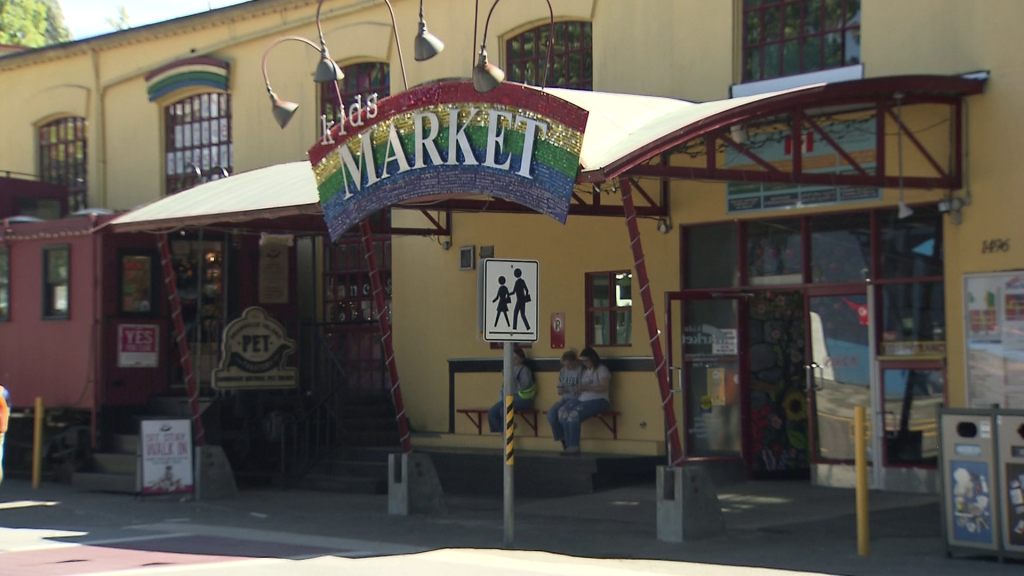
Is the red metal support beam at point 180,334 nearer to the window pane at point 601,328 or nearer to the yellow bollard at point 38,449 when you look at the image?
the yellow bollard at point 38,449

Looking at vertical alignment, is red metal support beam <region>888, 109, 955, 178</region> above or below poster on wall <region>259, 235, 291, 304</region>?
above

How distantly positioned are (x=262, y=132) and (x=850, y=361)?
11.3 metres

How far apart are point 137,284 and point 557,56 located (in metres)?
6.86

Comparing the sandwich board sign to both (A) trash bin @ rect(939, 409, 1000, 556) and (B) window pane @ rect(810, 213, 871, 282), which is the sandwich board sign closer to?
(A) trash bin @ rect(939, 409, 1000, 556)

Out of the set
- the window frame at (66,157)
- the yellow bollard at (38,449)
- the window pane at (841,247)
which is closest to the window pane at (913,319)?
the window pane at (841,247)

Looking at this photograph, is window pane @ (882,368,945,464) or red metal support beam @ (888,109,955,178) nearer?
red metal support beam @ (888,109,955,178)

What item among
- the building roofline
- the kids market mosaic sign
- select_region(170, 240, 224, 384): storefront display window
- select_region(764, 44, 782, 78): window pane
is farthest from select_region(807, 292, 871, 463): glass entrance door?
the building roofline

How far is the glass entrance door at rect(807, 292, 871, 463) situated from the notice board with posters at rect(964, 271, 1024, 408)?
1417 millimetres

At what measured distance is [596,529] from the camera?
1358 centimetres

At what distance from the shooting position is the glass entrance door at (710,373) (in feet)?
54.2

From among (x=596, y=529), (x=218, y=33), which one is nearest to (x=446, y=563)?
(x=596, y=529)

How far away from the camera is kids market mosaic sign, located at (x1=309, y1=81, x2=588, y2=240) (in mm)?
12180

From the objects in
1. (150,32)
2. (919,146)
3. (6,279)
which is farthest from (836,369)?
(150,32)

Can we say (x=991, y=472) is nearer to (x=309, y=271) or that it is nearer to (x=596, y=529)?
(x=596, y=529)
